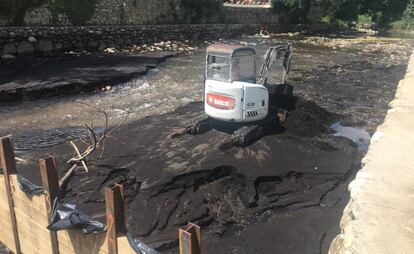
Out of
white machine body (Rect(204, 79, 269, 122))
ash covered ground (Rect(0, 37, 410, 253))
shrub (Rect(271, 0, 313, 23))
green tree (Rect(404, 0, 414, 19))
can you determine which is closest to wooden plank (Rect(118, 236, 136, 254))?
ash covered ground (Rect(0, 37, 410, 253))

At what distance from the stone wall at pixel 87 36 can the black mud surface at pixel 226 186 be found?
12.0 meters

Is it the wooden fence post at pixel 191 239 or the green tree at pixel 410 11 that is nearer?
the wooden fence post at pixel 191 239

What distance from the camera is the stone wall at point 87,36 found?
789 inches

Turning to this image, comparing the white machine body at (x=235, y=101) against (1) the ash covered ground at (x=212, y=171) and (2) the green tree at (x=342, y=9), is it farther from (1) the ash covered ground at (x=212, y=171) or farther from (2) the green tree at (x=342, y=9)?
(2) the green tree at (x=342, y=9)

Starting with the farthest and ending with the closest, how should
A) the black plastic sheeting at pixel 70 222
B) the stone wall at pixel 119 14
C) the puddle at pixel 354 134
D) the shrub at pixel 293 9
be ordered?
the shrub at pixel 293 9 < the stone wall at pixel 119 14 < the puddle at pixel 354 134 < the black plastic sheeting at pixel 70 222

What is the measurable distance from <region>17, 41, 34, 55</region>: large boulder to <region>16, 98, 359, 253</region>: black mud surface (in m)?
11.9

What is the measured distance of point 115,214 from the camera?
12.7ft

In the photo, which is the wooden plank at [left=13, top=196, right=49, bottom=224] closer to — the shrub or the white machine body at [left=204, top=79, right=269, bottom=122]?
the white machine body at [left=204, top=79, right=269, bottom=122]

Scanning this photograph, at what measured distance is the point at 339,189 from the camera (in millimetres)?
8336

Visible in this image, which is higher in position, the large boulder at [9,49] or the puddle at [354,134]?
the large boulder at [9,49]

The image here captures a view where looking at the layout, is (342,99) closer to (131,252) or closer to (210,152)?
(210,152)

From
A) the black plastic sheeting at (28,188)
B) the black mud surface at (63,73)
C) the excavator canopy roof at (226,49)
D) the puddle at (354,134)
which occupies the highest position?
the excavator canopy roof at (226,49)

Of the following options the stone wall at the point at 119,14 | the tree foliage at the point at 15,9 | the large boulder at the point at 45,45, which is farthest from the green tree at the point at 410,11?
the tree foliage at the point at 15,9

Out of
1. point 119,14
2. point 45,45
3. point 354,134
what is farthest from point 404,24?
point 354,134
